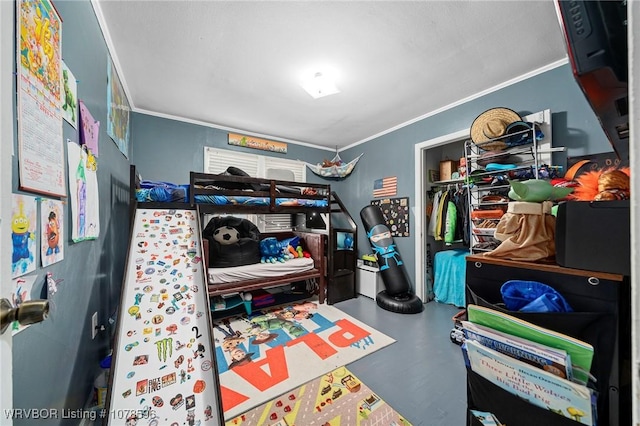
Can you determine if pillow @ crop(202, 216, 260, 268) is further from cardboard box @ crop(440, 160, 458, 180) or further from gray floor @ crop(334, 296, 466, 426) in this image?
cardboard box @ crop(440, 160, 458, 180)

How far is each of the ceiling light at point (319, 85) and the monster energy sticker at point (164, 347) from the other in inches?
86.8

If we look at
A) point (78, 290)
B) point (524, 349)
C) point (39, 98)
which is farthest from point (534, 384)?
point (78, 290)

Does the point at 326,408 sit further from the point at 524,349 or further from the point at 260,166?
the point at 260,166

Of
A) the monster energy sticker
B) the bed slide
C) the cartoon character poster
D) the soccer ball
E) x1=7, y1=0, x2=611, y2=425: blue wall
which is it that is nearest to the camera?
the cartoon character poster

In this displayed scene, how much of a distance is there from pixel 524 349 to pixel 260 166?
12.1 feet

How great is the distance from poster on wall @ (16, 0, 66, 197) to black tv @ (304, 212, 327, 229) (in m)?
2.97

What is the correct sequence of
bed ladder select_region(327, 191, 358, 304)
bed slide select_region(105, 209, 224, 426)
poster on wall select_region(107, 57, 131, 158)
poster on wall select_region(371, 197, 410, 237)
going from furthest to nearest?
poster on wall select_region(371, 197, 410, 237) → bed ladder select_region(327, 191, 358, 304) → poster on wall select_region(107, 57, 131, 158) → bed slide select_region(105, 209, 224, 426)

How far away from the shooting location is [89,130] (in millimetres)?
1314

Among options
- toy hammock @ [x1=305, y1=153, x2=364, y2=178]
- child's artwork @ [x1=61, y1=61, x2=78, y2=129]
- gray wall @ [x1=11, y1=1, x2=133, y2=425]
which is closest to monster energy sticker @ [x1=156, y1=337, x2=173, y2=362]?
gray wall @ [x1=11, y1=1, x2=133, y2=425]

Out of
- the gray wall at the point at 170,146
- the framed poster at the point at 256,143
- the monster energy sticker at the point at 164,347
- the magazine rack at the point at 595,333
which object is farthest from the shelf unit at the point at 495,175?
the gray wall at the point at 170,146

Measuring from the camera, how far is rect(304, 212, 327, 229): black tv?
3.74m

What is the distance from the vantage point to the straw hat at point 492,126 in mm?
2214

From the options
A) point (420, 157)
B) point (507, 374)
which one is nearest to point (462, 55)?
point (420, 157)

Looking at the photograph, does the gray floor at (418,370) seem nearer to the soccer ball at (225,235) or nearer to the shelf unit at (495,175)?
the shelf unit at (495,175)
